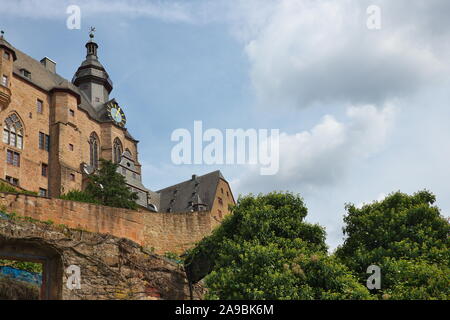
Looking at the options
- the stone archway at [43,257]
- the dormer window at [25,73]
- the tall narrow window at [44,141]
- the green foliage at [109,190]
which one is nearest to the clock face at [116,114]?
the tall narrow window at [44,141]

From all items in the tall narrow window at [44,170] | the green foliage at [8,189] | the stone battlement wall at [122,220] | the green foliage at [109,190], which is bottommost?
the stone battlement wall at [122,220]

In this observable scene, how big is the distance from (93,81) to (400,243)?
2142 inches

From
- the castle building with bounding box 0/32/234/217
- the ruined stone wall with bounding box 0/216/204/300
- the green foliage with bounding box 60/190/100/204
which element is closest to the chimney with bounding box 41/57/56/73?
the castle building with bounding box 0/32/234/217

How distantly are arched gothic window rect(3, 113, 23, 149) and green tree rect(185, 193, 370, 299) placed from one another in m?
27.3

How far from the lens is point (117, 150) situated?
64375 mm

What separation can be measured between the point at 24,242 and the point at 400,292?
13559 mm

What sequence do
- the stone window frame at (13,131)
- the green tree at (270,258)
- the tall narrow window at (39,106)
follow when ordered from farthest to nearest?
1. the tall narrow window at (39,106)
2. the stone window frame at (13,131)
3. the green tree at (270,258)

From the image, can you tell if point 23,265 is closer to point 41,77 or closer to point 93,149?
point 41,77

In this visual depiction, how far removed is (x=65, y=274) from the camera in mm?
21406

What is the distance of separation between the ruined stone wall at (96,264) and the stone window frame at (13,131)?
26250mm

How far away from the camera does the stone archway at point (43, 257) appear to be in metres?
21.3

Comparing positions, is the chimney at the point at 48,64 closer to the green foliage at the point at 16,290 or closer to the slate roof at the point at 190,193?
the slate roof at the point at 190,193

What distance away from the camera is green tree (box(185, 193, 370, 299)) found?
67.1ft
